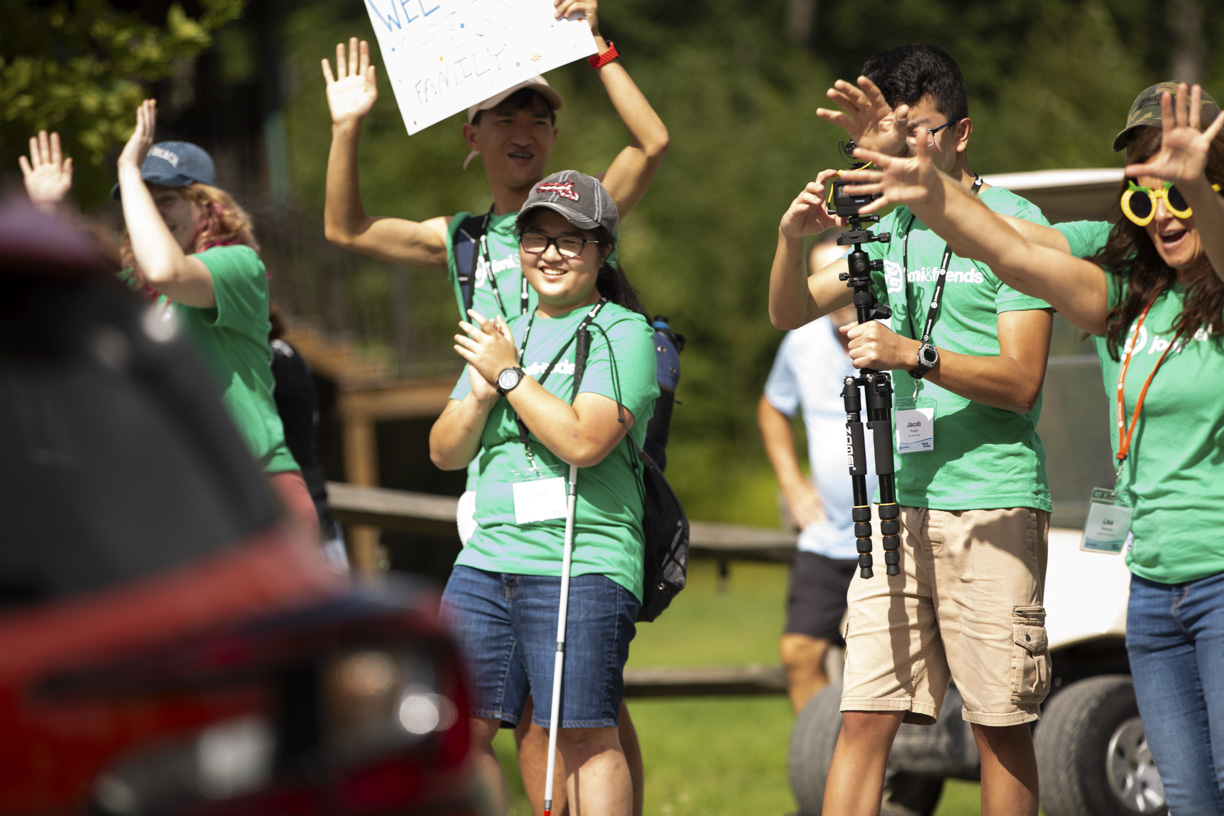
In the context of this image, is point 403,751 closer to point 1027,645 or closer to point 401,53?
point 1027,645

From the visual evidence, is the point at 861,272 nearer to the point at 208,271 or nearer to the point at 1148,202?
the point at 1148,202

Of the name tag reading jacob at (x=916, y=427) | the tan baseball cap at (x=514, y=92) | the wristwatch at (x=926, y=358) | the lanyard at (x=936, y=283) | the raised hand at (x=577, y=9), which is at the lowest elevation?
the name tag reading jacob at (x=916, y=427)

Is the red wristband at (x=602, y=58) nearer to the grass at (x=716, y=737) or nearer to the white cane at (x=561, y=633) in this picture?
the white cane at (x=561, y=633)

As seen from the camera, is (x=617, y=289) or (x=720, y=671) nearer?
(x=617, y=289)

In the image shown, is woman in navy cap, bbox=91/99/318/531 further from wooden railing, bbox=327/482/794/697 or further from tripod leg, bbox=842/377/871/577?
wooden railing, bbox=327/482/794/697

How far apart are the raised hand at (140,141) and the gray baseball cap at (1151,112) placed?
285 cm

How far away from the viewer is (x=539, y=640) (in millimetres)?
3893

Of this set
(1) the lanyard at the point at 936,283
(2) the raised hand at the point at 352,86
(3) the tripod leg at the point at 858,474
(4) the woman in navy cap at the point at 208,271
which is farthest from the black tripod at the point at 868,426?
(2) the raised hand at the point at 352,86

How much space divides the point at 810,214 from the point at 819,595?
116 inches

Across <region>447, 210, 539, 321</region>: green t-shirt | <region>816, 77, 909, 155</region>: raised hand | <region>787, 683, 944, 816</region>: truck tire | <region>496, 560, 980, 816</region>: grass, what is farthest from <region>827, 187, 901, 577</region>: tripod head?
<region>496, 560, 980, 816</region>: grass

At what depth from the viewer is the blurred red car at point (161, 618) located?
1415 millimetres

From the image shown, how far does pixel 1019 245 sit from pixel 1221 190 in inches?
19.9

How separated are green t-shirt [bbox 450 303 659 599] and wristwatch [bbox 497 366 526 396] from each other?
18 cm

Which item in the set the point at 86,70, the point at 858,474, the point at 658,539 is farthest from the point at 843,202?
the point at 86,70
